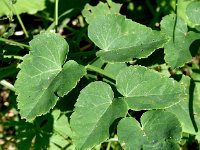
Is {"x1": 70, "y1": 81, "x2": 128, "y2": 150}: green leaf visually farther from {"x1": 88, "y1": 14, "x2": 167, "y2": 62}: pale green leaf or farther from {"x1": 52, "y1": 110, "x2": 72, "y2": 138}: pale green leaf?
{"x1": 52, "y1": 110, "x2": 72, "y2": 138}: pale green leaf

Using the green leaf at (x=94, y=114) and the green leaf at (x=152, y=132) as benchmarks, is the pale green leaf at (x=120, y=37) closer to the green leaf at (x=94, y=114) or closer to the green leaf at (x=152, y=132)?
the green leaf at (x=94, y=114)

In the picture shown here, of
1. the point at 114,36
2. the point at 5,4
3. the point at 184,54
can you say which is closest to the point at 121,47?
the point at 114,36

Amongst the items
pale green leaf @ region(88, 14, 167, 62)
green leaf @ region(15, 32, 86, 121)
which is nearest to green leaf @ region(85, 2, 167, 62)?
pale green leaf @ region(88, 14, 167, 62)

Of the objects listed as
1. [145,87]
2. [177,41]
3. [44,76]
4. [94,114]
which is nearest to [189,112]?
[177,41]

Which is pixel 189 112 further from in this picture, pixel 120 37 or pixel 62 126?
pixel 62 126

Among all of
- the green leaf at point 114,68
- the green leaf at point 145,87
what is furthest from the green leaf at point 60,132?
the green leaf at point 145,87
